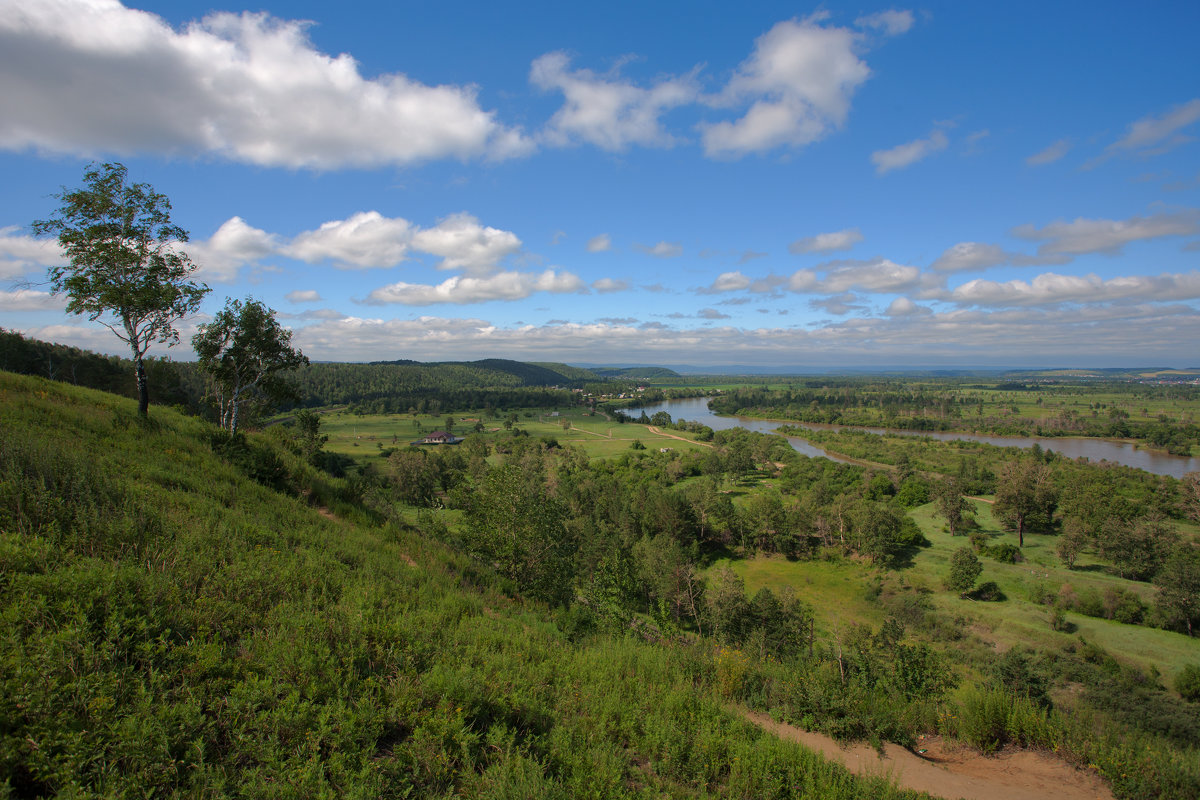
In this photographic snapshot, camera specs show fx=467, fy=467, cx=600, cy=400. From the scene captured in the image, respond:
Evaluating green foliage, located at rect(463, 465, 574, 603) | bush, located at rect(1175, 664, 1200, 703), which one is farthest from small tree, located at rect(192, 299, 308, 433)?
bush, located at rect(1175, 664, 1200, 703)

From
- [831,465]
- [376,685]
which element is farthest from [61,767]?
[831,465]

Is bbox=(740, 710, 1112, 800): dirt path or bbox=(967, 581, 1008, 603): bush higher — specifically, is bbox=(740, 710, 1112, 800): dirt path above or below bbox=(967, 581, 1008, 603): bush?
above

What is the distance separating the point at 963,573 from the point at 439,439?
70684 millimetres

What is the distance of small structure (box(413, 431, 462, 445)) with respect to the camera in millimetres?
76062

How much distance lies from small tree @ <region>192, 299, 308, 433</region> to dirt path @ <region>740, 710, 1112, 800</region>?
1853 cm

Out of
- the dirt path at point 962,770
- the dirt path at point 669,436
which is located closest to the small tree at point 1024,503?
the dirt path at point 962,770

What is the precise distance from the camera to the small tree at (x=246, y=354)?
16.5 metres

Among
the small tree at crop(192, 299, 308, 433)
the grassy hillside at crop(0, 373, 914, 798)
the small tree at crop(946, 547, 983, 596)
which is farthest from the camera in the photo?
the small tree at crop(946, 547, 983, 596)

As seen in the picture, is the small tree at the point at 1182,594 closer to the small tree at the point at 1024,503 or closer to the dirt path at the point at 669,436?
the small tree at the point at 1024,503

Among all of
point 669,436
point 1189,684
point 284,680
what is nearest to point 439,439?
point 669,436

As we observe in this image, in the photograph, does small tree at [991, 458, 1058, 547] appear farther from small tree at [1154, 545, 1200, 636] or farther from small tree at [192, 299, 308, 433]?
small tree at [192, 299, 308, 433]

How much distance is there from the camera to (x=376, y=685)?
4.48 m

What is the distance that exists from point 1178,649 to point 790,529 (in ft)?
68.1

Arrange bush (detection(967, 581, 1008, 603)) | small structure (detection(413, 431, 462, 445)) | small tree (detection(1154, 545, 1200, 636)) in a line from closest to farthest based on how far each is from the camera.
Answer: small tree (detection(1154, 545, 1200, 636)) → bush (detection(967, 581, 1008, 603)) → small structure (detection(413, 431, 462, 445))
